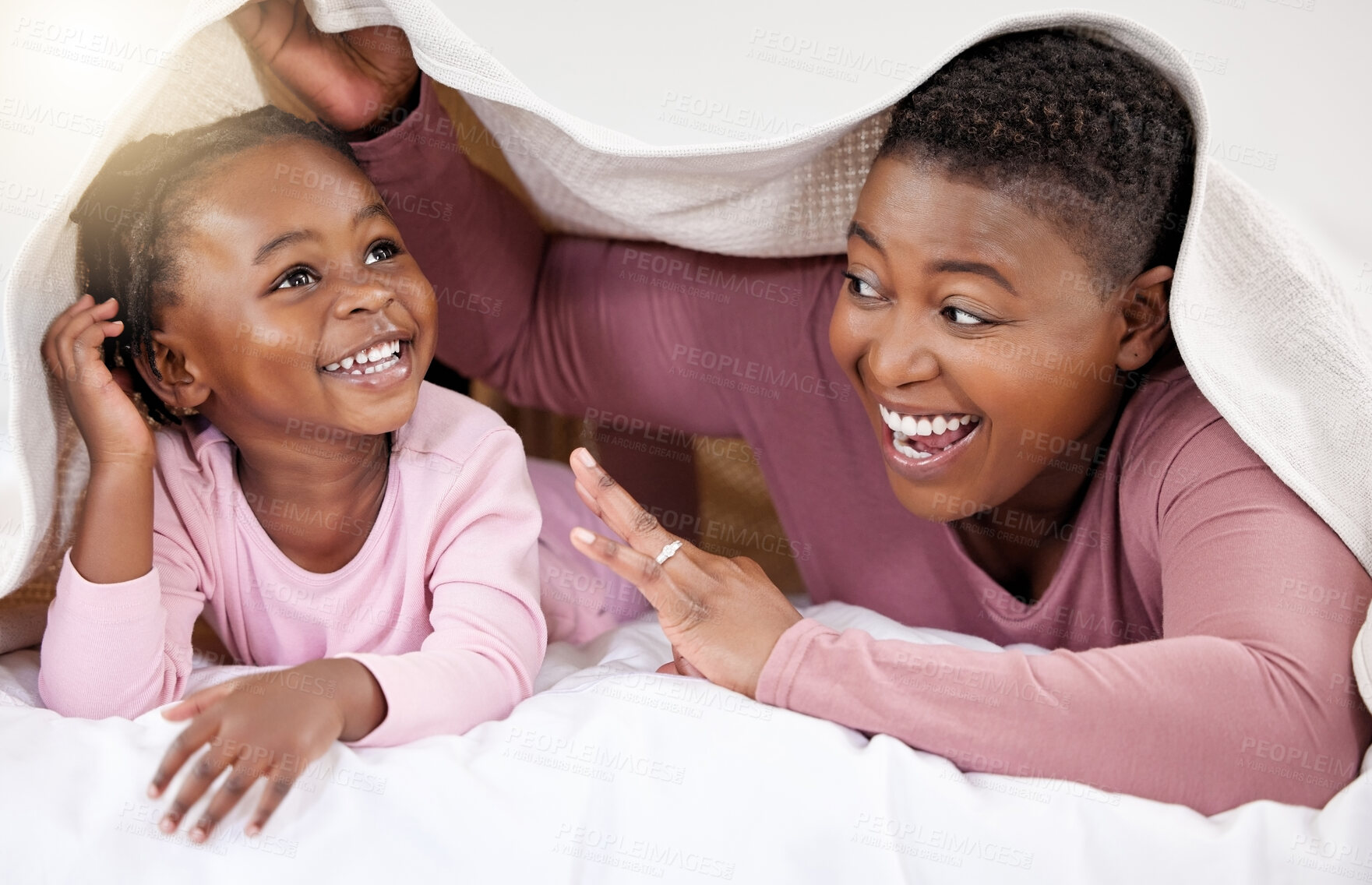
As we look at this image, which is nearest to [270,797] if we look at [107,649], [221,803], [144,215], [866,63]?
[221,803]

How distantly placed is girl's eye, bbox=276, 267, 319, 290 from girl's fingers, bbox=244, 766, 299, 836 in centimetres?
33

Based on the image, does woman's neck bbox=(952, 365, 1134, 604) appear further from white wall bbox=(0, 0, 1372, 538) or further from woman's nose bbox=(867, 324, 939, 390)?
white wall bbox=(0, 0, 1372, 538)

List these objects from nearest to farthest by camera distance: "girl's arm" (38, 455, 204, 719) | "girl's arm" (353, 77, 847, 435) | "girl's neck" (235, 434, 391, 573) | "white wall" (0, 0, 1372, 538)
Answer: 1. "girl's arm" (38, 455, 204, 719)
2. "girl's neck" (235, 434, 391, 573)
3. "girl's arm" (353, 77, 847, 435)
4. "white wall" (0, 0, 1372, 538)

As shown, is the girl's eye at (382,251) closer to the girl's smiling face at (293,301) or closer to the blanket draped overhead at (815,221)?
the girl's smiling face at (293,301)

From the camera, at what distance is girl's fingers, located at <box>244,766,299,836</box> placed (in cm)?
63

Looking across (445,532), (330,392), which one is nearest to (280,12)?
(330,392)

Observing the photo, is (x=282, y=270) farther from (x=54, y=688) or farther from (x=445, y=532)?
(x=54, y=688)

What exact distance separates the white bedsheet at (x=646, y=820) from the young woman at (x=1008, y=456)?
0.04 metres

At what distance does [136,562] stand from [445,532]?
0.22m

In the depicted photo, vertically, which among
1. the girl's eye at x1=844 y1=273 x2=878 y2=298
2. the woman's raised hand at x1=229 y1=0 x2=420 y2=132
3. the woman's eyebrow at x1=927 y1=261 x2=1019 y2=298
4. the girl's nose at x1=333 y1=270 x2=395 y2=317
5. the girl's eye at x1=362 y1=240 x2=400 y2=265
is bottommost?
the girl's eye at x1=844 y1=273 x2=878 y2=298

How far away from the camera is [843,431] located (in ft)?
3.35

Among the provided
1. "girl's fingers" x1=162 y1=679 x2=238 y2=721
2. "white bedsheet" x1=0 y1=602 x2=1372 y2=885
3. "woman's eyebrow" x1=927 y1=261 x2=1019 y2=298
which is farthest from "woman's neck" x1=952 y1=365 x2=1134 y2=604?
"girl's fingers" x1=162 y1=679 x2=238 y2=721

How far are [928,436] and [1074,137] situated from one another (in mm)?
253

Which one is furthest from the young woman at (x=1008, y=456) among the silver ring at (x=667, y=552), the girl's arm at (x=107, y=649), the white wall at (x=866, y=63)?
the girl's arm at (x=107, y=649)
